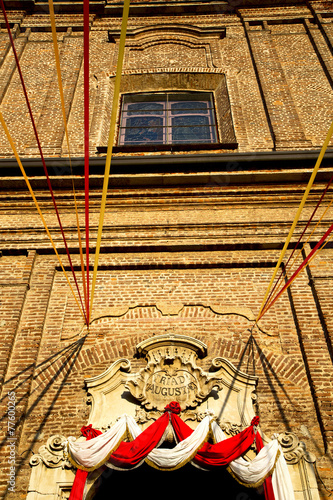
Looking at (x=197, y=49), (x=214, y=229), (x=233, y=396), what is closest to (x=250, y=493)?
(x=233, y=396)

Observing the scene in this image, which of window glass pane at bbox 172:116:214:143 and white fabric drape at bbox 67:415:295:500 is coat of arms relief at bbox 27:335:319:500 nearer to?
white fabric drape at bbox 67:415:295:500

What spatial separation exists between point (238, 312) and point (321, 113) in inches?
230

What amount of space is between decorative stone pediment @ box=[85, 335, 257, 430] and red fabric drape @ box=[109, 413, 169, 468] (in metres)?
0.54

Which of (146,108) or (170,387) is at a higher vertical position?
(146,108)

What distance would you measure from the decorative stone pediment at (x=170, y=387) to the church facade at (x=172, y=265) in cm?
2


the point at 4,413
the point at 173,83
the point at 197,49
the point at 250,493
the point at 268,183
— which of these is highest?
the point at 197,49

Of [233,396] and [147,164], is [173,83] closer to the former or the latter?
[147,164]

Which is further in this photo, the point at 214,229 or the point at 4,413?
the point at 214,229

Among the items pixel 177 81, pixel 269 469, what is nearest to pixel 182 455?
pixel 269 469

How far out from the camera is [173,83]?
11852 millimetres

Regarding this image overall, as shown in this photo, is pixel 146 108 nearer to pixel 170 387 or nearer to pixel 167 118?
pixel 167 118

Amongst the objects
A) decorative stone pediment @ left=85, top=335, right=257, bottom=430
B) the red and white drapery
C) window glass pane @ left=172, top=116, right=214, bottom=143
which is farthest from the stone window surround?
the red and white drapery

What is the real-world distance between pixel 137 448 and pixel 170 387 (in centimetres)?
108

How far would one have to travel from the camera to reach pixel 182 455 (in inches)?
189
